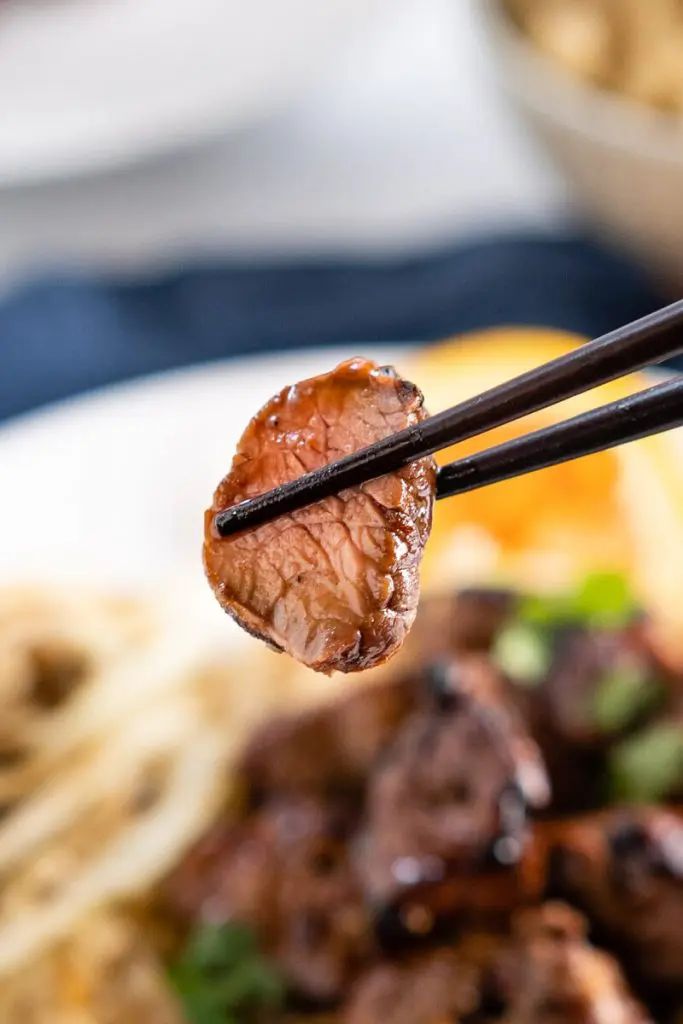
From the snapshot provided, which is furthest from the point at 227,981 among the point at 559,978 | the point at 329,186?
the point at 329,186

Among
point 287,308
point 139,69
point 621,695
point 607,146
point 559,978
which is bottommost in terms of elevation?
point 559,978

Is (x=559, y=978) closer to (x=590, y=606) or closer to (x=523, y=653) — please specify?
(x=523, y=653)

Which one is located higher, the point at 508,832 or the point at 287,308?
the point at 287,308

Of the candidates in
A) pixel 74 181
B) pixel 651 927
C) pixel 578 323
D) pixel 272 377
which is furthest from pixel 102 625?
pixel 74 181

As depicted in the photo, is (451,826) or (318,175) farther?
(318,175)

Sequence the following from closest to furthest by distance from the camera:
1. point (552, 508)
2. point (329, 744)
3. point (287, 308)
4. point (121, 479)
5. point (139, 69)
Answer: point (329, 744)
point (121, 479)
point (552, 508)
point (287, 308)
point (139, 69)

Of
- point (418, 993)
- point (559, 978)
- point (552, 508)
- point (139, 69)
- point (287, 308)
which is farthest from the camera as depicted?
point (139, 69)
